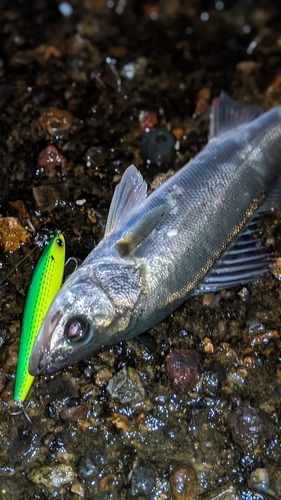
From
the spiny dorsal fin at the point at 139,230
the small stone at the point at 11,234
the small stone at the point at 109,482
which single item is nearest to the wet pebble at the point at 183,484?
the small stone at the point at 109,482

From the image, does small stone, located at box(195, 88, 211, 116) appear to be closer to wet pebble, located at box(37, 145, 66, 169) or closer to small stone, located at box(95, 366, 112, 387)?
wet pebble, located at box(37, 145, 66, 169)

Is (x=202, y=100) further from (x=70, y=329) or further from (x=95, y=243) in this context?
(x=70, y=329)

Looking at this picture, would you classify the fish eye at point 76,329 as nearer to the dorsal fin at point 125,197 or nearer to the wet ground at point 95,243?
the wet ground at point 95,243

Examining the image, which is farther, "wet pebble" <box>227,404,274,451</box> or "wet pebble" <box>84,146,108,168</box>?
"wet pebble" <box>84,146,108,168</box>

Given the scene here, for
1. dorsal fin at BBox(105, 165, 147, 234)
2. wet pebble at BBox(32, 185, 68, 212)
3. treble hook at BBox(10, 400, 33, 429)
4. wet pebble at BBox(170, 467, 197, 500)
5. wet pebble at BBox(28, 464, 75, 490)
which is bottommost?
wet pebble at BBox(170, 467, 197, 500)

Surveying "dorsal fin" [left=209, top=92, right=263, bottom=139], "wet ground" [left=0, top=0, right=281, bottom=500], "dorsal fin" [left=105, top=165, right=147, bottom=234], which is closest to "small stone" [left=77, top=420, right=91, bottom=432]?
"wet ground" [left=0, top=0, right=281, bottom=500]
